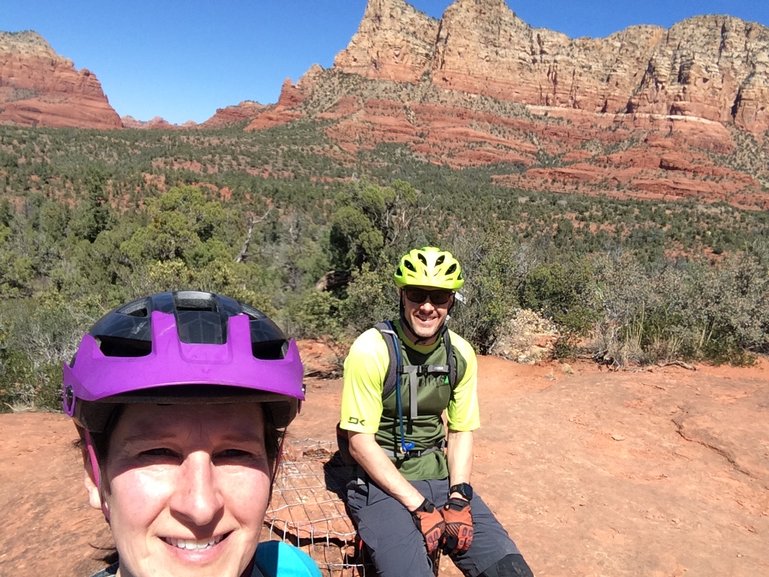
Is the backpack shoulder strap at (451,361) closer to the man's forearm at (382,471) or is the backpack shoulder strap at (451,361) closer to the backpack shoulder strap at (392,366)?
the backpack shoulder strap at (392,366)

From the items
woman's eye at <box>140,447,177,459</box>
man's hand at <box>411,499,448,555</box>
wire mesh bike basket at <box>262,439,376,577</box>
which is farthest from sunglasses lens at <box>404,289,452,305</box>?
woman's eye at <box>140,447,177,459</box>

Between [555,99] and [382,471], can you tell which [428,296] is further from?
[555,99]

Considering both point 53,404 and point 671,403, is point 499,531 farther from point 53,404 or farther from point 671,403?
point 53,404

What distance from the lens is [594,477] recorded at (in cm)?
503

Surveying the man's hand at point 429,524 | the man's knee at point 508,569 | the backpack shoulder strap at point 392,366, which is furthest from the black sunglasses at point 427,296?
the man's knee at point 508,569

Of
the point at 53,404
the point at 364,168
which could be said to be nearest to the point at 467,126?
the point at 364,168

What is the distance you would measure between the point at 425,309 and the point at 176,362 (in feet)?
6.33

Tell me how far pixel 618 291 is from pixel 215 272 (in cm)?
883

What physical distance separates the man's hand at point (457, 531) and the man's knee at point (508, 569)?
14 centimetres

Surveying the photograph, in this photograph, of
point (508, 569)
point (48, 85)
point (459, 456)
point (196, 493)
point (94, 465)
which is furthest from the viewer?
point (48, 85)

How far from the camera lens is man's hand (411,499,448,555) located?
7.58ft

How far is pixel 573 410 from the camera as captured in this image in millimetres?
6715

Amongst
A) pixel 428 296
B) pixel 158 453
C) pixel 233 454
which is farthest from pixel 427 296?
pixel 158 453

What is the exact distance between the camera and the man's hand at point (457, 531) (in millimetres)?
2334
